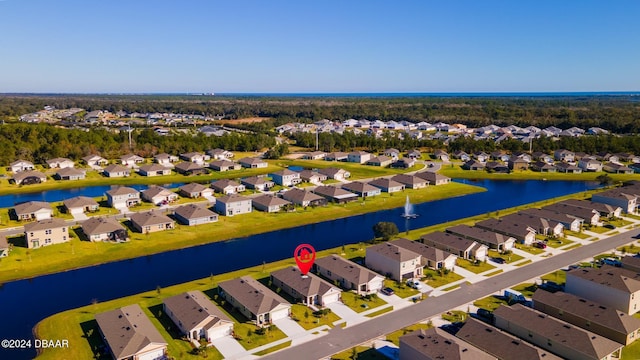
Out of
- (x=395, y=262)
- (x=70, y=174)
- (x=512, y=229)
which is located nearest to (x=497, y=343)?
(x=395, y=262)

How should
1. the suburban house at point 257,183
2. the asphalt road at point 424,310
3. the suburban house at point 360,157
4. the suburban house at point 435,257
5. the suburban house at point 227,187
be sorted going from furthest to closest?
the suburban house at point 360,157, the suburban house at point 257,183, the suburban house at point 227,187, the suburban house at point 435,257, the asphalt road at point 424,310

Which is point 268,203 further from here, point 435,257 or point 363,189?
point 435,257

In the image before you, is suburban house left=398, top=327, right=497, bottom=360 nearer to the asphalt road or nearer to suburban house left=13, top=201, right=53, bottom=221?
the asphalt road

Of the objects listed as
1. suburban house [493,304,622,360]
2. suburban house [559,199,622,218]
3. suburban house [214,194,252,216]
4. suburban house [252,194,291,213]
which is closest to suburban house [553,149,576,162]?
suburban house [559,199,622,218]

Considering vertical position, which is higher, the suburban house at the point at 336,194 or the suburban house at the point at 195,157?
the suburban house at the point at 195,157

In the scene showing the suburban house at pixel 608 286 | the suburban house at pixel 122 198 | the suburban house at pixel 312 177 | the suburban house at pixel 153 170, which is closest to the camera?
the suburban house at pixel 608 286

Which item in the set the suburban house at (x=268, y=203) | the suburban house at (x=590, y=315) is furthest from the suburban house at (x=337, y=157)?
the suburban house at (x=590, y=315)

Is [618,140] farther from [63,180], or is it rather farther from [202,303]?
[63,180]

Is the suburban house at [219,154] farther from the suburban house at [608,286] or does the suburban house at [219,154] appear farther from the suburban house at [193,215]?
the suburban house at [608,286]
